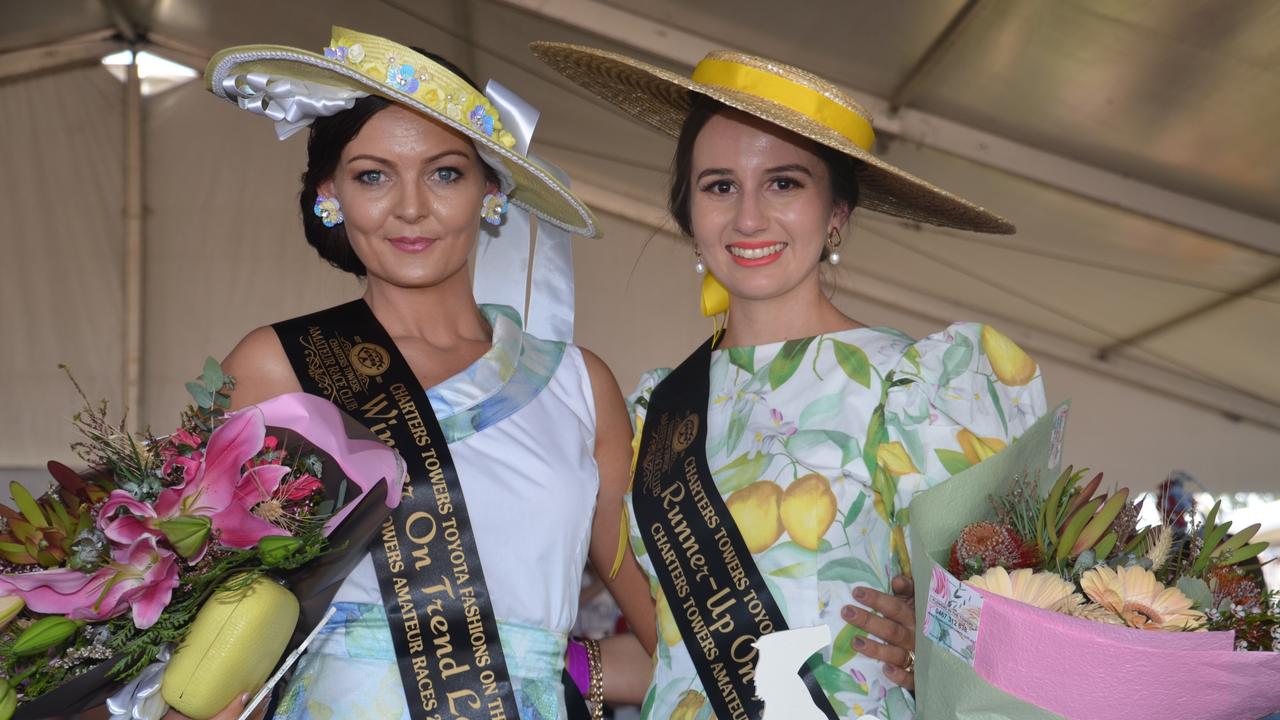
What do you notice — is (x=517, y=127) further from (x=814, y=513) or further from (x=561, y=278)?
(x=814, y=513)

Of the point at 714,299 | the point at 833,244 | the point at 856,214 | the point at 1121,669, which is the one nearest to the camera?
the point at 1121,669

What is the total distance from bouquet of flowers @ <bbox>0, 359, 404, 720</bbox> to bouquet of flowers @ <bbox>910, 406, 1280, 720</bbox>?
65 centimetres

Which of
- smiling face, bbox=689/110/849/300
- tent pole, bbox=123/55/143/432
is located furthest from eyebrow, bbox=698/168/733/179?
tent pole, bbox=123/55/143/432

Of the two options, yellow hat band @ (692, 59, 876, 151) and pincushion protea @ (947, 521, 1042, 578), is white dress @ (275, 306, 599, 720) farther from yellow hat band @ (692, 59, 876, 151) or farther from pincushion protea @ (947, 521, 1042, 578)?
pincushion protea @ (947, 521, 1042, 578)

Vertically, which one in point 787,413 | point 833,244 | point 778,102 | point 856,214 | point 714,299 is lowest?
point 787,413

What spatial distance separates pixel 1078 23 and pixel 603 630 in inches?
93.1

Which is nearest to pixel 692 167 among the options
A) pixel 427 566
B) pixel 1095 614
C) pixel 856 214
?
pixel 427 566

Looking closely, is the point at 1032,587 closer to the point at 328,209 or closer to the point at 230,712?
the point at 230,712

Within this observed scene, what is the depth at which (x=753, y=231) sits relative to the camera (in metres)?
1.81

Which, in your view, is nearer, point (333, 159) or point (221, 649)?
point (221, 649)

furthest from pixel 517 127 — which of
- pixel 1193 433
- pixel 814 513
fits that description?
pixel 1193 433

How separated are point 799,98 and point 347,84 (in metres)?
0.67

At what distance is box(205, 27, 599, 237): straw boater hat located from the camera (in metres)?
1.79

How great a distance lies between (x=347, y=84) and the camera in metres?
1.84
